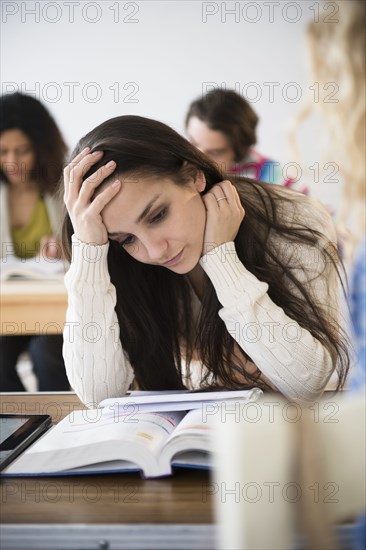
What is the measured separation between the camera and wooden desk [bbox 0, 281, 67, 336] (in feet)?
8.07

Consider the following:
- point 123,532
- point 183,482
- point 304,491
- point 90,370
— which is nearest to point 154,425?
point 183,482

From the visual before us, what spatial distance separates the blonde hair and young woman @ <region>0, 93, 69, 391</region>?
6.55 ft

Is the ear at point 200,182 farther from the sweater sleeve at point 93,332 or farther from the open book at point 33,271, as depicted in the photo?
the open book at point 33,271

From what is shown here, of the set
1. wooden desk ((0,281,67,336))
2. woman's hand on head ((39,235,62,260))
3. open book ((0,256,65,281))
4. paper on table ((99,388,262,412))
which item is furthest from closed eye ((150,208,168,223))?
woman's hand on head ((39,235,62,260))

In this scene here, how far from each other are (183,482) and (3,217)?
219cm

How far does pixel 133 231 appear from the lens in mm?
1372

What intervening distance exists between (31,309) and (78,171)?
1.14m

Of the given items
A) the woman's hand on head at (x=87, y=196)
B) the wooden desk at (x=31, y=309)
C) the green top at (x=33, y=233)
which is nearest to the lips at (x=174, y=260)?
the woman's hand on head at (x=87, y=196)

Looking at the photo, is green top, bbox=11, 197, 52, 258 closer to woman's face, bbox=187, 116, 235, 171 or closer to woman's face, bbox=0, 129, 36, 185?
woman's face, bbox=0, 129, 36, 185

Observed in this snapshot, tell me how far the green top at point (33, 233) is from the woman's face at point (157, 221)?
1.59m

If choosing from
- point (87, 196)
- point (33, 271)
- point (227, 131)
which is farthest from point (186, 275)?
point (227, 131)

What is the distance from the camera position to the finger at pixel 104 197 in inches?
53.7

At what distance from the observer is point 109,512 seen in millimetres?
887

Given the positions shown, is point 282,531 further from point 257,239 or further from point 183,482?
point 257,239
